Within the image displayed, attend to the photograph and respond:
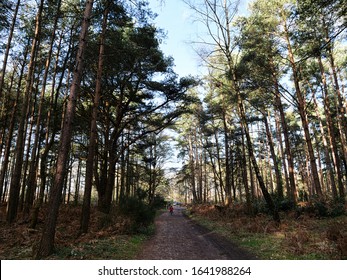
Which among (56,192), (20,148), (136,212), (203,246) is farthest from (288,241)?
(20,148)

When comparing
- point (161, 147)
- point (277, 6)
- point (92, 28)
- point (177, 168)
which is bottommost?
point (177, 168)

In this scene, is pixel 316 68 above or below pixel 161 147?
above

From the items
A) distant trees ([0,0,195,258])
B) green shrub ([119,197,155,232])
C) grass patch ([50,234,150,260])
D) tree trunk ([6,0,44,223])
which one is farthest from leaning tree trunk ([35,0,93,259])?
green shrub ([119,197,155,232])

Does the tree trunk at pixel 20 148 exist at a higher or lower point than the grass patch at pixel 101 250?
higher

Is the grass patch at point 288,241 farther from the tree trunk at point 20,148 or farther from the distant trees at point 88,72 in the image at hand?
the tree trunk at point 20,148

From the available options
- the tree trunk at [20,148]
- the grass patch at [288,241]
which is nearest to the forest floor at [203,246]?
the grass patch at [288,241]

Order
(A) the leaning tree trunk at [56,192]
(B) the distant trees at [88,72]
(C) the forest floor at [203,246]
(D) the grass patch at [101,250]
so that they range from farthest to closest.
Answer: (B) the distant trees at [88,72] → (C) the forest floor at [203,246] → (D) the grass patch at [101,250] → (A) the leaning tree trunk at [56,192]

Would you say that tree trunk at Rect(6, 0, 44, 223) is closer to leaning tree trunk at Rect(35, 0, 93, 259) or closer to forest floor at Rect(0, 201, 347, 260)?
forest floor at Rect(0, 201, 347, 260)

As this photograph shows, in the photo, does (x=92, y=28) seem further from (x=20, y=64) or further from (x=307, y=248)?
(x=307, y=248)

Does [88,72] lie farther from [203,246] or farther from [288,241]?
[288,241]

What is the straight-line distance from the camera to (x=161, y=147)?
32938 millimetres

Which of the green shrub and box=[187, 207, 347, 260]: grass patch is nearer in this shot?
box=[187, 207, 347, 260]: grass patch
